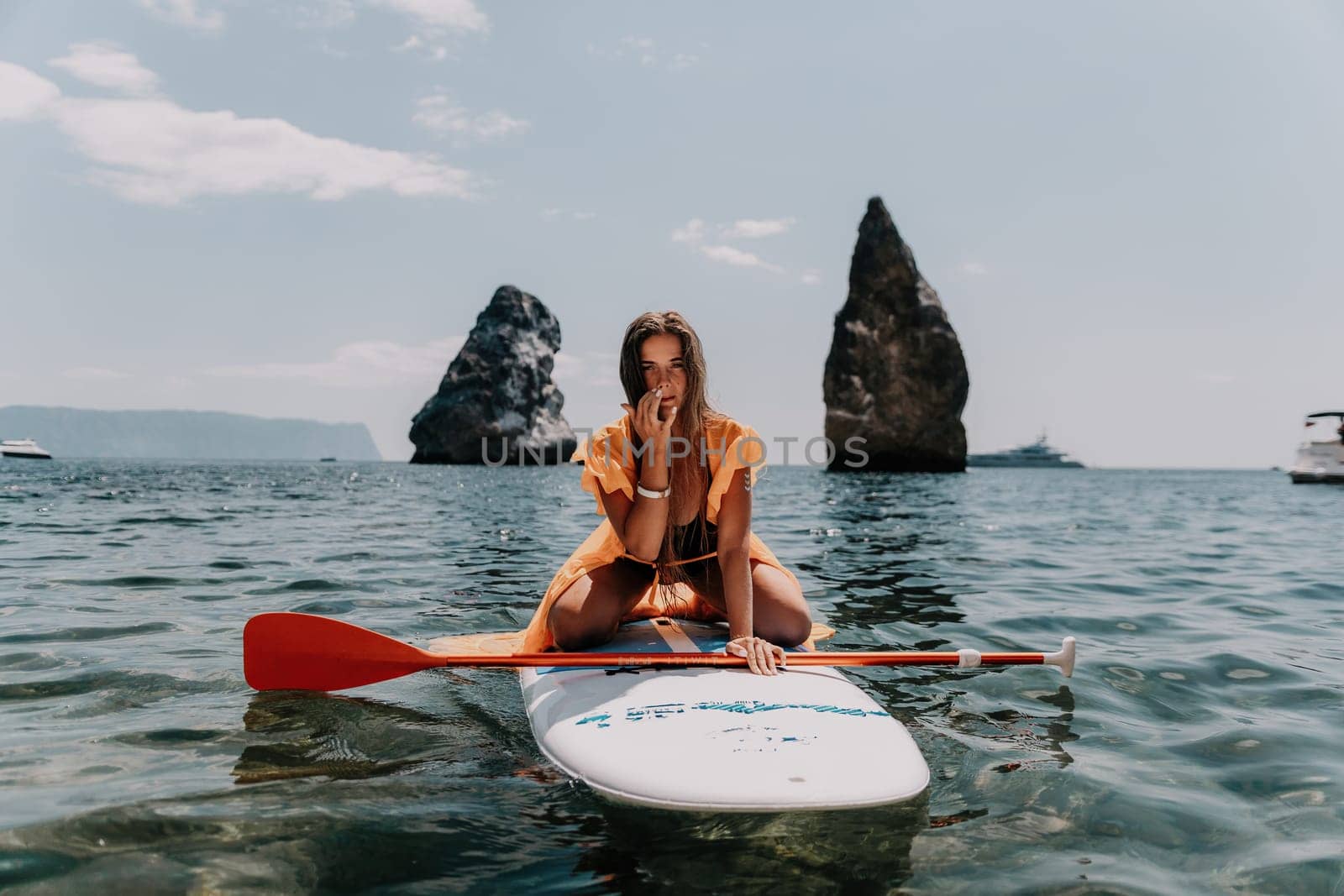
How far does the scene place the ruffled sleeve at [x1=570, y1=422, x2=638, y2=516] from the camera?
13.4ft

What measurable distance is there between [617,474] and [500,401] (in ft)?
307

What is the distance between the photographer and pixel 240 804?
2936mm

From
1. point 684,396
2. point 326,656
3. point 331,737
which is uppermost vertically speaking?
point 684,396

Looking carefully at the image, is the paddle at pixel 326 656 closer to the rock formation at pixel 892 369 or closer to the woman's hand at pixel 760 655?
the woman's hand at pixel 760 655

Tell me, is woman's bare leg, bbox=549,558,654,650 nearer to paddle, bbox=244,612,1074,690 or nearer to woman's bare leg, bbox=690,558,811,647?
paddle, bbox=244,612,1074,690

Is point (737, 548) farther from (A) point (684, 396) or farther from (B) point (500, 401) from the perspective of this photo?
(B) point (500, 401)

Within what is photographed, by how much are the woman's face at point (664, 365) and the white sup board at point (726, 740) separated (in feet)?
4.36

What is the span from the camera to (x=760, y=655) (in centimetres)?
370

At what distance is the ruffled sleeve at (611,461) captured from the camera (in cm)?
408

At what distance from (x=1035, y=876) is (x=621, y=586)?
2.43m

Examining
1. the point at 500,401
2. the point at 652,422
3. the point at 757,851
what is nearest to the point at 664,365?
the point at 652,422

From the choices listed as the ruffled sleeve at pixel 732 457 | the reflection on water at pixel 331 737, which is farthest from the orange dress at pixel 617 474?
the reflection on water at pixel 331 737

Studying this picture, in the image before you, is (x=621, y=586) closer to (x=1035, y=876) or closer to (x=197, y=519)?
(x=1035, y=876)

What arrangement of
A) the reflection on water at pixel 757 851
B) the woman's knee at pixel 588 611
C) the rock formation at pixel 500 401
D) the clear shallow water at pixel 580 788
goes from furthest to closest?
the rock formation at pixel 500 401 < the woman's knee at pixel 588 611 < the clear shallow water at pixel 580 788 < the reflection on water at pixel 757 851
